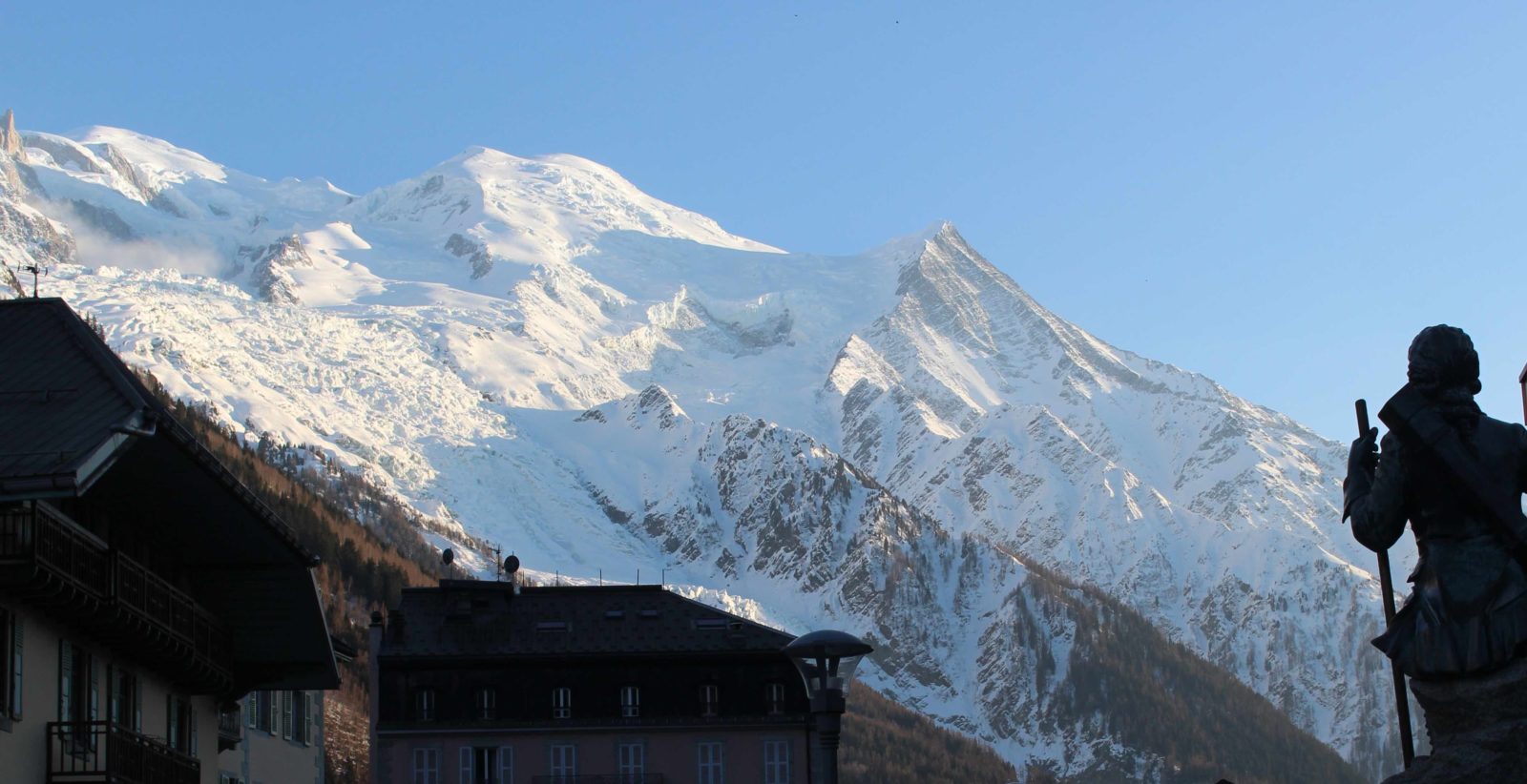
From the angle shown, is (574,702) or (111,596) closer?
(111,596)

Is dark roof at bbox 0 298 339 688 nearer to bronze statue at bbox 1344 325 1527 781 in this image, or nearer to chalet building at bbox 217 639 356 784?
chalet building at bbox 217 639 356 784

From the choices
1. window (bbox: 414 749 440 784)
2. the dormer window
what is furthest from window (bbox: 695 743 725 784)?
window (bbox: 414 749 440 784)

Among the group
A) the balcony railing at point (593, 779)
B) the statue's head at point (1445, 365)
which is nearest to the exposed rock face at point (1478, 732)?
the statue's head at point (1445, 365)

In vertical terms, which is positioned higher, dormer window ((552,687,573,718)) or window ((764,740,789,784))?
dormer window ((552,687,573,718))

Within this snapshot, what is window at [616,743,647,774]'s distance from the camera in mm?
82375

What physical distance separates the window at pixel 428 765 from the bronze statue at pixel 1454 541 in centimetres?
6505

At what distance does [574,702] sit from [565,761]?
201 centimetres

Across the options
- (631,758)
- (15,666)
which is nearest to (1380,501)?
(15,666)

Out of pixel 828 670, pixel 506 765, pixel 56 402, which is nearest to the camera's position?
pixel 56 402

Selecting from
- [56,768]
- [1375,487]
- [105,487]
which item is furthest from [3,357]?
[1375,487]

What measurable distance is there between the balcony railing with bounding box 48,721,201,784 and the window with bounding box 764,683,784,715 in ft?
178

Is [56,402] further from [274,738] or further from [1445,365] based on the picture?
[274,738]

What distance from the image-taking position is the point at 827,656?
36.1m

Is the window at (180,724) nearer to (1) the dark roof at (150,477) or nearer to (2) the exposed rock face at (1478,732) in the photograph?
(1) the dark roof at (150,477)
